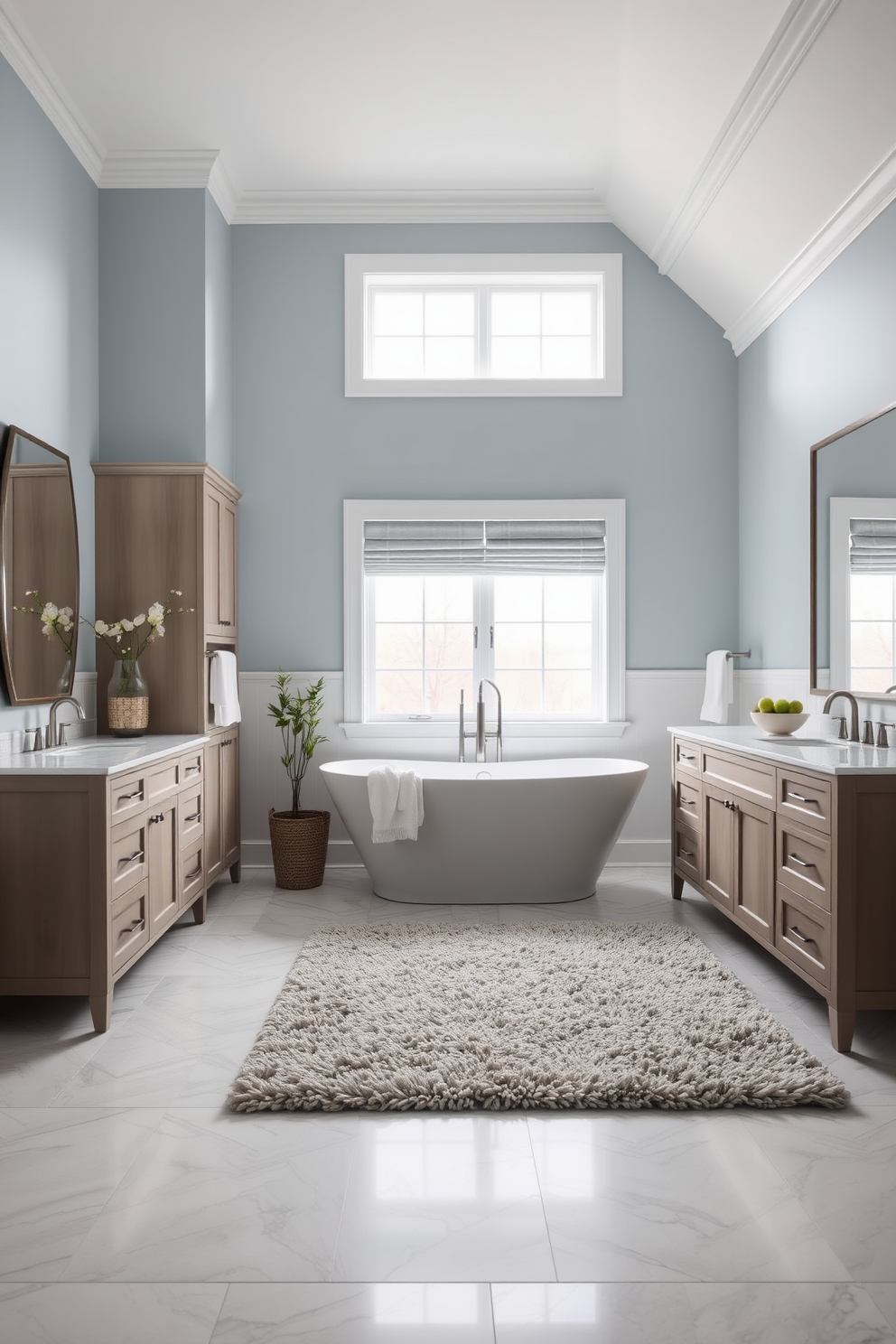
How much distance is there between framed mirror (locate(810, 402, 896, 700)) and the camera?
3.30m

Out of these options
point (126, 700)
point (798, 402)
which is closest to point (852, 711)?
point (798, 402)

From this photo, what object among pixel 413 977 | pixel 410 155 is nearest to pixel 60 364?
pixel 410 155

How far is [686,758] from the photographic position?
13.8 feet

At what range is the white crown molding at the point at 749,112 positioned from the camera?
2969 mm

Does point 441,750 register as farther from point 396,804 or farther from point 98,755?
point 98,755

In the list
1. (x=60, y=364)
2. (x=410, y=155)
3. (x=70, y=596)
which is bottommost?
(x=70, y=596)

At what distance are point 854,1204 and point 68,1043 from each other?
6.78 ft

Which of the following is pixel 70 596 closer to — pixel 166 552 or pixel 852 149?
pixel 166 552

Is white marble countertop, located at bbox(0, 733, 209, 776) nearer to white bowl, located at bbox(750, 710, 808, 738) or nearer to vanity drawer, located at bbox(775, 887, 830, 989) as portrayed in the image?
vanity drawer, located at bbox(775, 887, 830, 989)

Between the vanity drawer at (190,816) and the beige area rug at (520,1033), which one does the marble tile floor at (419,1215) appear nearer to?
the beige area rug at (520,1033)

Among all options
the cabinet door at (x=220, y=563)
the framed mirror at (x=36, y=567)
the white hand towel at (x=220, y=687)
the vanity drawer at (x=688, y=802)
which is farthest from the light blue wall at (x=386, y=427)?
the vanity drawer at (x=688, y=802)

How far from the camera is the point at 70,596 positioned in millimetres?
3803

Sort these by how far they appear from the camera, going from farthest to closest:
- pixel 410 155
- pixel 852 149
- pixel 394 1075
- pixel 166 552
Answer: pixel 410 155 → pixel 166 552 → pixel 852 149 → pixel 394 1075

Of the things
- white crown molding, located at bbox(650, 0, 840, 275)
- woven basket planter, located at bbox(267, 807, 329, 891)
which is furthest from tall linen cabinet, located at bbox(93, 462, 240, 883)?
white crown molding, located at bbox(650, 0, 840, 275)
